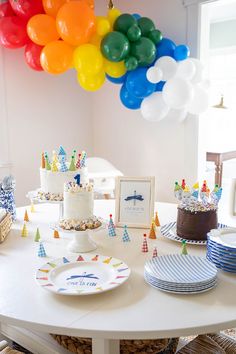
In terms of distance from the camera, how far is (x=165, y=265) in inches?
45.2

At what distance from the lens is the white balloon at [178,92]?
7.79ft

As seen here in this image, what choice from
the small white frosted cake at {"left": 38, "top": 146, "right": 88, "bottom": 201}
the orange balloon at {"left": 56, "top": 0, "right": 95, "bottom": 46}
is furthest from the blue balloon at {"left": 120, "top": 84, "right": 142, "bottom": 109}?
the small white frosted cake at {"left": 38, "top": 146, "right": 88, "bottom": 201}

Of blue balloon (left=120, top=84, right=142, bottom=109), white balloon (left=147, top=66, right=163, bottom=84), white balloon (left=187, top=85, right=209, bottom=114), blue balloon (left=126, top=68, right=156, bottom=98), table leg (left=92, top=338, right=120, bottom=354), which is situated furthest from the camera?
blue balloon (left=120, top=84, right=142, bottom=109)

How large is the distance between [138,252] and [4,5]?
2.13 meters

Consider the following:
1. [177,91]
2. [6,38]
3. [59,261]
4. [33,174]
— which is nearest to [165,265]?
[59,261]

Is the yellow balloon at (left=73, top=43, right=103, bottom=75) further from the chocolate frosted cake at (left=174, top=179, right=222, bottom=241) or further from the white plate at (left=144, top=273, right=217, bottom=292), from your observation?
the white plate at (left=144, top=273, right=217, bottom=292)

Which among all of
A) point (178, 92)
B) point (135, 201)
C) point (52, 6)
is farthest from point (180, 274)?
point (52, 6)

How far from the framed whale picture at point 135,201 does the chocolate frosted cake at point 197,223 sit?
205mm

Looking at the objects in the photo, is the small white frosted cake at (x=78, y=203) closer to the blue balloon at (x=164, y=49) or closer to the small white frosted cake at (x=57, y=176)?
the small white frosted cake at (x=57, y=176)

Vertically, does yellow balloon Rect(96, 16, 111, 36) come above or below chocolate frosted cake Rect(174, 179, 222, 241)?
above

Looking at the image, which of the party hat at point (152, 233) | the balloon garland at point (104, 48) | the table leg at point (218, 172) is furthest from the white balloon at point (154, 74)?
the table leg at point (218, 172)

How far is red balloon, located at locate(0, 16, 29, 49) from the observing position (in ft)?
8.22

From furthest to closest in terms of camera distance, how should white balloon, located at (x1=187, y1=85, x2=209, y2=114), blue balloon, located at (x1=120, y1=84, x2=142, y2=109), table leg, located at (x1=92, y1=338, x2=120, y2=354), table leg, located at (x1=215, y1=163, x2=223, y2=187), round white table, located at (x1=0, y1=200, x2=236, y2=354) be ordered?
table leg, located at (x1=215, y1=163, x2=223, y2=187), blue balloon, located at (x1=120, y1=84, x2=142, y2=109), white balloon, located at (x1=187, y1=85, x2=209, y2=114), table leg, located at (x1=92, y1=338, x2=120, y2=354), round white table, located at (x1=0, y1=200, x2=236, y2=354)

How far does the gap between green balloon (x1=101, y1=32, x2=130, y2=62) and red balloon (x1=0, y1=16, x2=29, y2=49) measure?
624 mm
